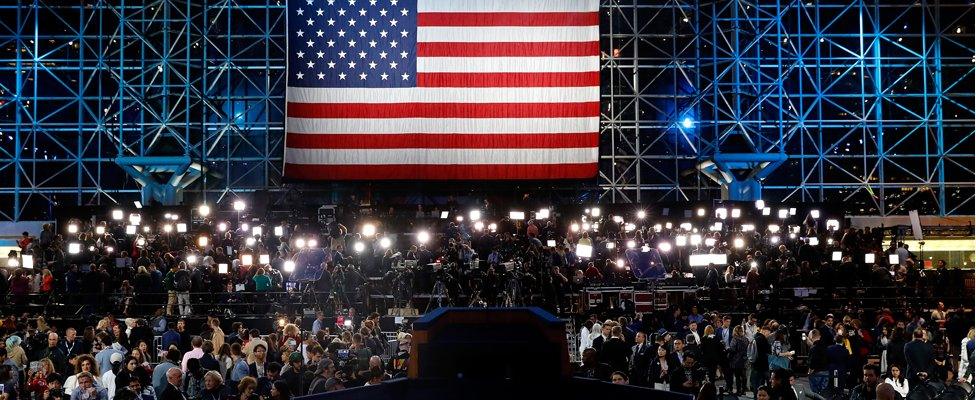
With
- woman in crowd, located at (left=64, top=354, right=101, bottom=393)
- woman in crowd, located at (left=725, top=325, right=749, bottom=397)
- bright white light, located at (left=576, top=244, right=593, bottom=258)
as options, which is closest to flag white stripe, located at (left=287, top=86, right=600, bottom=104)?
bright white light, located at (left=576, top=244, right=593, bottom=258)

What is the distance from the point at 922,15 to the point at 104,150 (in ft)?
80.9

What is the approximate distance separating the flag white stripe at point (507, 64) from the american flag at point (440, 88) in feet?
0.08

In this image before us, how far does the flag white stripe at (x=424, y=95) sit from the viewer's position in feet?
89.6

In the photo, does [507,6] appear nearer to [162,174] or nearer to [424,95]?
[424,95]

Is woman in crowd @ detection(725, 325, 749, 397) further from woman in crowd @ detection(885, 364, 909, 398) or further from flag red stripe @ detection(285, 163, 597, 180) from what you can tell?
flag red stripe @ detection(285, 163, 597, 180)

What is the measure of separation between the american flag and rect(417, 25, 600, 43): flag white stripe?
0.08 feet

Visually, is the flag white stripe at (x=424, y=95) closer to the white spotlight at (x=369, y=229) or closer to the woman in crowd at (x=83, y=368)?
the white spotlight at (x=369, y=229)

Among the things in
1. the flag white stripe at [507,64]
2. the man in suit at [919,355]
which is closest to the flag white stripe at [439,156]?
the flag white stripe at [507,64]

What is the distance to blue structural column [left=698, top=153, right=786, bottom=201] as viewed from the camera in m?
28.3

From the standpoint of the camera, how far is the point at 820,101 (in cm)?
3234

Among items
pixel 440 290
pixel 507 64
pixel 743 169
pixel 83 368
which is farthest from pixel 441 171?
pixel 83 368

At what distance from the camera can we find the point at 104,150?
107 feet

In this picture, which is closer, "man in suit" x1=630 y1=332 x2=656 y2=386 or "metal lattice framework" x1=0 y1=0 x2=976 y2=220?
"man in suit" x1=630 y1=332 x2=656 y2=386

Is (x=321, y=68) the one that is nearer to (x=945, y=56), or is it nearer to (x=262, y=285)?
(x=262, y=285)
